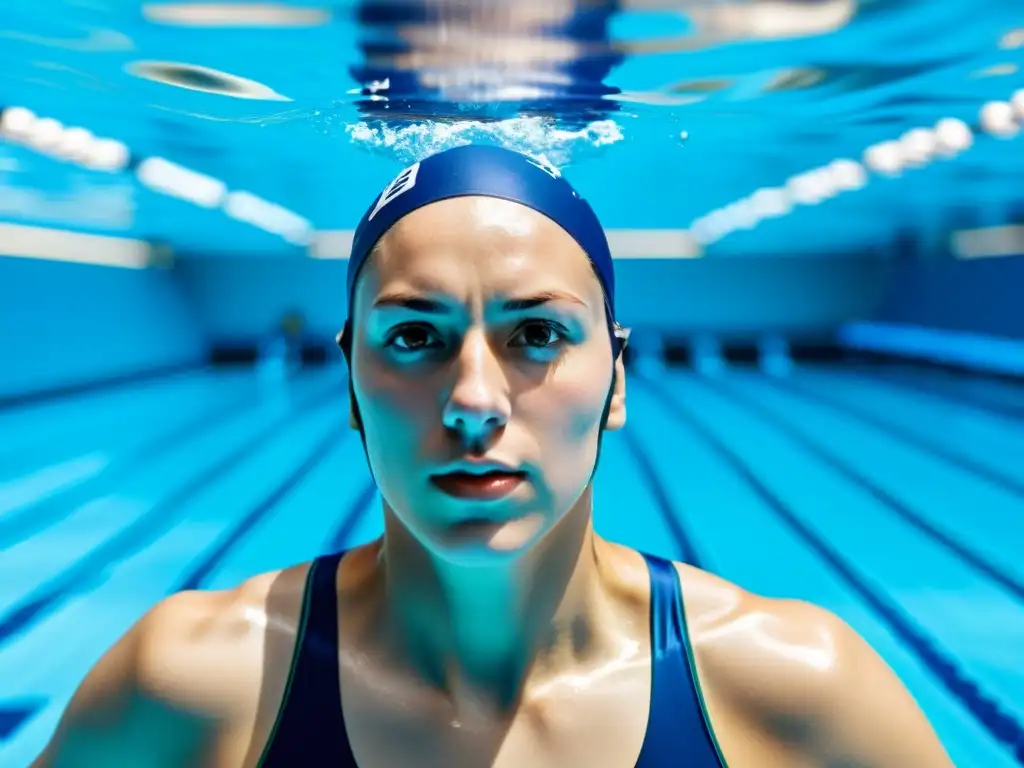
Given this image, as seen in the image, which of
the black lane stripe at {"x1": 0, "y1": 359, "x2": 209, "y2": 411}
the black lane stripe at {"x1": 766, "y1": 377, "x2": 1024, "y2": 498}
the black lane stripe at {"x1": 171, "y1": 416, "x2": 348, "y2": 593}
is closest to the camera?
the black lane stripe at {"x1": 171, "y1": 416, "x2": 348, "y2": 593}

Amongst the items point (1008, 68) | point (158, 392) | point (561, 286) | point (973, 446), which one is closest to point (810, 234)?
point (973, 446)

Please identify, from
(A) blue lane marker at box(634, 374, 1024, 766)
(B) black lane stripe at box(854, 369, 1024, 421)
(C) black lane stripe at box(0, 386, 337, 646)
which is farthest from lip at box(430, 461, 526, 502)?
(B) black lane stripe at box(854, 369, 1024, 421)

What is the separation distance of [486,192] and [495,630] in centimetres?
66

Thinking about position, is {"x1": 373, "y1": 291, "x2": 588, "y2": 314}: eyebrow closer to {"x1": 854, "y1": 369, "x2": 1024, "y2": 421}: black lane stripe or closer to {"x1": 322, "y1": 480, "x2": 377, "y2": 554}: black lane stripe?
{"x1": 322, "y1": 480, "x2": 377, "y2": 554}: black lane stripe

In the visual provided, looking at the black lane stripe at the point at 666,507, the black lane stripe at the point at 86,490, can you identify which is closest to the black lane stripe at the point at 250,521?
the black lane stripe at the point at 86,490

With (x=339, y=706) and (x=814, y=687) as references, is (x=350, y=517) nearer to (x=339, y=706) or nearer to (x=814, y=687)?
(x=339, y=706)

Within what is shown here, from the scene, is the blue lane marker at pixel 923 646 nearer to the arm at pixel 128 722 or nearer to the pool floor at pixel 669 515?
the pool floor at pixel 669 515

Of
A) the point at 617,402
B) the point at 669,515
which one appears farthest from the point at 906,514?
the point at 617,402

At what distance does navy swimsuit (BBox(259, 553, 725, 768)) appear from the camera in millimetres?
1313

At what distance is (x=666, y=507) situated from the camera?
5.88 metres

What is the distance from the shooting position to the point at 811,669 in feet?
4.25

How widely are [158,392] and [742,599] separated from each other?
10676mm

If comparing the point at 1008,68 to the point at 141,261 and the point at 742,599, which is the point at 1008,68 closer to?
the point at 742,599

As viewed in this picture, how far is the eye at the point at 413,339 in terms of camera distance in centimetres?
115
